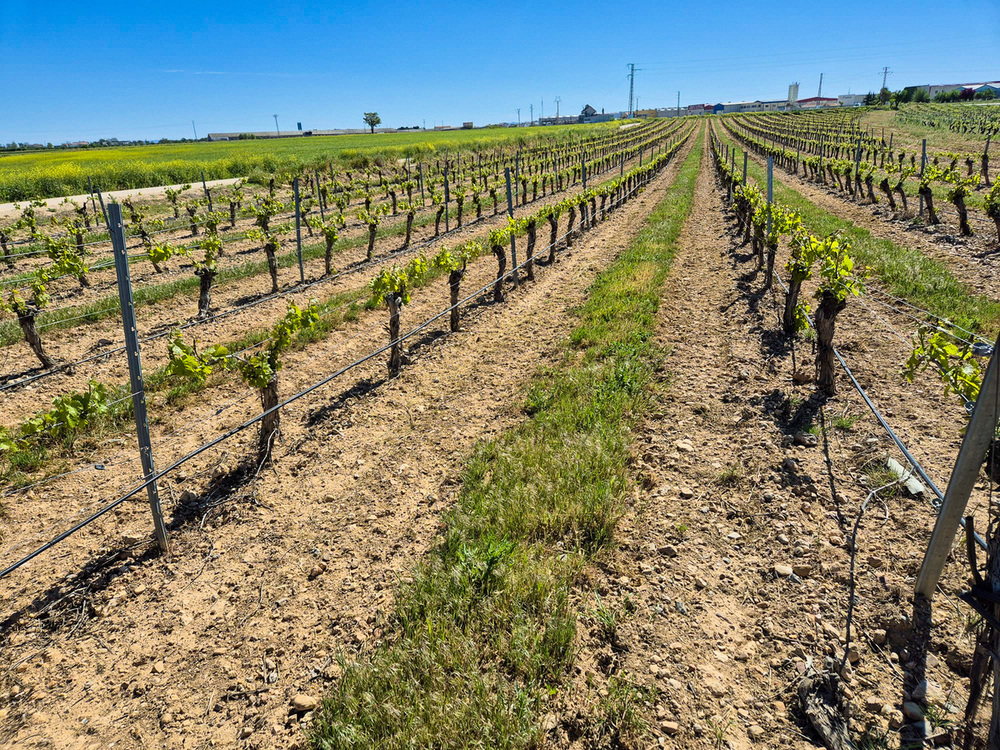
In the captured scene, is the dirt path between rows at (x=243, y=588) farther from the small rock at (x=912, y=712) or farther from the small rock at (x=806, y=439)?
the small rock at (x=912, y=712)

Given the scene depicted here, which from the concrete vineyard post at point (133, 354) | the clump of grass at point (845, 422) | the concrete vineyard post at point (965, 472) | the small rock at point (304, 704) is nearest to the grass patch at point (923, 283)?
the clump of grass at point (845, 422)

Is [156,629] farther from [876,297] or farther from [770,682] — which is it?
[876,297]

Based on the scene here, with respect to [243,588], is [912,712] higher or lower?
higher

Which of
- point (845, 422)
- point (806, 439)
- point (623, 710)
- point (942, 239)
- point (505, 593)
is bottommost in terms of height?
point (623, 710)

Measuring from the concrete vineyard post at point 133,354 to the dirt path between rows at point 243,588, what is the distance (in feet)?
1.57

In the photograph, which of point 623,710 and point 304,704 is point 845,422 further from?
point 304,704

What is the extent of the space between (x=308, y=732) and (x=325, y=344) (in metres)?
7.87

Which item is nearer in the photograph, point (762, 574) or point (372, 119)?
point (762, 574)

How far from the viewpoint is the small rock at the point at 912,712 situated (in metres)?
3.14

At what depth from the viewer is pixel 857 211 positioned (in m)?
21.0

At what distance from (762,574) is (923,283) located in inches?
368

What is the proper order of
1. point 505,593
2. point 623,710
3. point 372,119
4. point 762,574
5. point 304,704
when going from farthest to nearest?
point 372,119
point 762,574
point 505,593
point 304,704
point 623,710

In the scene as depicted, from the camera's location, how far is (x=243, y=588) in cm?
477

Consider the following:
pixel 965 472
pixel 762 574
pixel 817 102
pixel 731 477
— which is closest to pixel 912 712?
pixel 762 574
